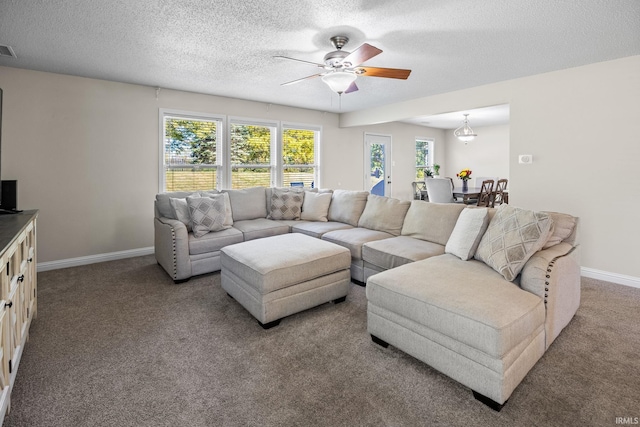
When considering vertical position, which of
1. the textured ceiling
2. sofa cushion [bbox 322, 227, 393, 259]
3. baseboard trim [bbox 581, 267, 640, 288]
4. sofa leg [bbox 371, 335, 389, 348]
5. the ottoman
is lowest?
sofa leg [bbox 371, 335, 389, 348]

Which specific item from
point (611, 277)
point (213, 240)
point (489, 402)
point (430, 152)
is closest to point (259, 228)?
point (213, 240)

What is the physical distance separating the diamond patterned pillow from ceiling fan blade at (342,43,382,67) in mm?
2304

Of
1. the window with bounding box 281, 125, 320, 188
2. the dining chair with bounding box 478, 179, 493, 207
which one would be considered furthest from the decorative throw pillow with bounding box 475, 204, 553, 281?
the window with bounding box 281, 125, 320, 188

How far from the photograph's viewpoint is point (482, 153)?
28.3 feet

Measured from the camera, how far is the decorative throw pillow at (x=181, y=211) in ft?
12.5

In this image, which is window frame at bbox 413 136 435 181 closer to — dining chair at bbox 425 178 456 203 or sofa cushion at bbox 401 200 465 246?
dining chair at bbox 425 178 456 203

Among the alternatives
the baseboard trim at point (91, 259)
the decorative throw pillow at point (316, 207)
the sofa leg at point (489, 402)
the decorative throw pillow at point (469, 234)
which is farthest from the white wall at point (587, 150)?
the baseboard trim at point (91, 259)

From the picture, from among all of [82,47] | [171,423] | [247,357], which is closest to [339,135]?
[82,47]

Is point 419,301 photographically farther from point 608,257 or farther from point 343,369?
point 608,257

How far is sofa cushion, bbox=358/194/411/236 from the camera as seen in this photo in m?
3.68

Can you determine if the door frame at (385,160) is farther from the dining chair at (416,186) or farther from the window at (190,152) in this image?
the window at (190,152)

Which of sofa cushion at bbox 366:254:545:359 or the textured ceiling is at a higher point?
the textured ceiling

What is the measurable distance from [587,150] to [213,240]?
4371 millimetres

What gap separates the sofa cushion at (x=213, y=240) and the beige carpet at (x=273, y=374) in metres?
0.82
